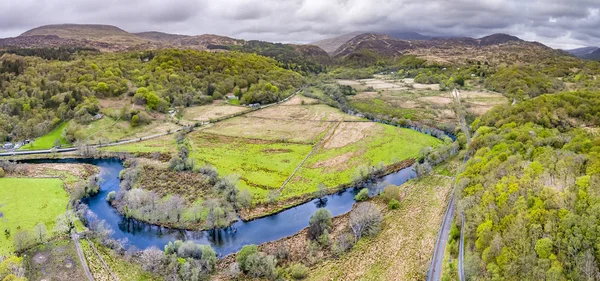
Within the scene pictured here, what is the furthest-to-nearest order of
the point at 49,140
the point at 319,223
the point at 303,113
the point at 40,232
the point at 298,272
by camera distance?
the point at 303,113 < the point at 49,140 < the point at 319,223 < the point at 40,232 < the point at 298,272

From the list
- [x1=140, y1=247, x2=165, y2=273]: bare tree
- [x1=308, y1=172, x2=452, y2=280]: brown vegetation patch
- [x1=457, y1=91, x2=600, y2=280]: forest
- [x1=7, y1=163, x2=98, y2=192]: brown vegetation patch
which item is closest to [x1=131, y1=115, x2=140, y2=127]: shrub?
[x1=7, y1=163, x2=98, y2=192]: brown vegetation patch

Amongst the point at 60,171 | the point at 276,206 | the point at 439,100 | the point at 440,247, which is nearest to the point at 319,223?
the point at 276,206

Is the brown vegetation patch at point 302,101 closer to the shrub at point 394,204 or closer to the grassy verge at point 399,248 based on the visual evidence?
the grassy verge at point 399,248

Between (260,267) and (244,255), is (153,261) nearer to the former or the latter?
(244,255)

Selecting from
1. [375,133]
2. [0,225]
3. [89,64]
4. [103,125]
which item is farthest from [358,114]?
[89,64]

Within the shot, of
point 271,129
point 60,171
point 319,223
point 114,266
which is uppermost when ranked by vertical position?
point 271,129

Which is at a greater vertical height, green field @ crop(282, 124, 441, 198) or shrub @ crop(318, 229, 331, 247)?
green field @ crop(282, 124, 441, 198)

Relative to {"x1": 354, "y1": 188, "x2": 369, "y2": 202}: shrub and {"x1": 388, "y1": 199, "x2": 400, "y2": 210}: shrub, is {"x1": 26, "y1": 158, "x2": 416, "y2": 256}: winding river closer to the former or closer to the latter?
{"x1": 354, "y1": 188, "x2": 369, "y2": 202}: shrub

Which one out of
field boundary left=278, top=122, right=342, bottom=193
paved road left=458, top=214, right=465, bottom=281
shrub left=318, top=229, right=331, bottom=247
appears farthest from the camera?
field boundary left=278, top=122, right=342, bottom=193

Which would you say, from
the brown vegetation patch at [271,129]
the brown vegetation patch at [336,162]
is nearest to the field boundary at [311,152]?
the brown vegetation patch at [271,129]
